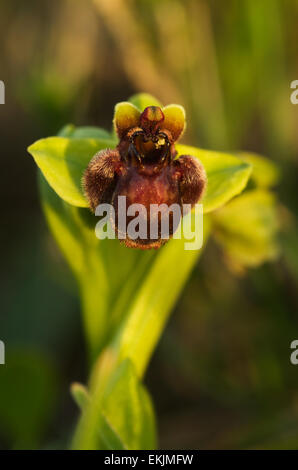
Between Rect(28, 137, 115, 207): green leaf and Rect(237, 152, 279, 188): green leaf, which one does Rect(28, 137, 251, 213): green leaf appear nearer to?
Rect(28, 137, 115, 207): green leaf

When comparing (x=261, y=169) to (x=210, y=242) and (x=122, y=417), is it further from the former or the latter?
(x=210, y=242)

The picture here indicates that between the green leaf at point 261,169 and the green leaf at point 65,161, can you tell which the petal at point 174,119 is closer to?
the green leaf at point 65,161

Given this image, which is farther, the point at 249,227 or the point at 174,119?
the point at 249,227

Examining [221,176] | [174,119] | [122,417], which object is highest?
[174,119]

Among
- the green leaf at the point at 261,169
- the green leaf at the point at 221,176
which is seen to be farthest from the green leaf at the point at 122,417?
the green leaf at the point at 261,169

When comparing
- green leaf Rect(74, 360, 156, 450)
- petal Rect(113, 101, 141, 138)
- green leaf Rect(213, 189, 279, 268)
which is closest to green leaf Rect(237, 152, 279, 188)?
green leaf Rect(213, 189, 279, 268)

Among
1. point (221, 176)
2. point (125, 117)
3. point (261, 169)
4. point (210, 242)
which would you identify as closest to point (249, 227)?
point (261, 169)

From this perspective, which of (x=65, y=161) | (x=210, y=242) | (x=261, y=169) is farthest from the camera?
(x=210, y=242)

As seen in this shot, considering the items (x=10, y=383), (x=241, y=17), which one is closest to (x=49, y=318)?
(x=10, y=383)
